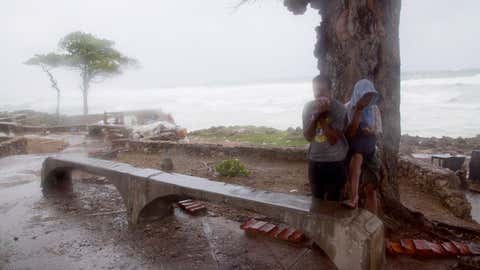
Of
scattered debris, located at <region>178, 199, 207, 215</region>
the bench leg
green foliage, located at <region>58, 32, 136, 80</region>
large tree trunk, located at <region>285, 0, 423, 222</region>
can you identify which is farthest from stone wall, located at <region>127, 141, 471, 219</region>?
green foliage, located at <region>58, 32, 136, 80</region>

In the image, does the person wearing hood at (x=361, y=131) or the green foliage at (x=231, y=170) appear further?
the green foliage at (x=231, y=170)

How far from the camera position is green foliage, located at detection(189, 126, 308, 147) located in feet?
42.7

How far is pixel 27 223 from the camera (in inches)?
177

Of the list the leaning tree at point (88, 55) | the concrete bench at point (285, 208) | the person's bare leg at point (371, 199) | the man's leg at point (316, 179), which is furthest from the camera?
the leaning tree at point (88, 55)

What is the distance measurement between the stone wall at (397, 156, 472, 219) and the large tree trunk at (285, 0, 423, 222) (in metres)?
1.39

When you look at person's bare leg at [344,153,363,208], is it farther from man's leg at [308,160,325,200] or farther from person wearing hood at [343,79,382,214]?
man's leg at [308,160,325,200]

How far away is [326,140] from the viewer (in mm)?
2961

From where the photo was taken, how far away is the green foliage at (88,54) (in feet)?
75.1

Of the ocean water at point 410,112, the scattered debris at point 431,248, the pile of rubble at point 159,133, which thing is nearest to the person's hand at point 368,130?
the scattered debris at point 431,248

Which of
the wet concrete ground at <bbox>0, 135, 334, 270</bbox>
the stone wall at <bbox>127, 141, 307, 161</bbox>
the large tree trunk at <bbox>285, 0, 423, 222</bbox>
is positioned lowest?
the wet concrete ground at <bbox>0, 135, 334, 270</bbox>

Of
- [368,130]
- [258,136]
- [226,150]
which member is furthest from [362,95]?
[258,136]

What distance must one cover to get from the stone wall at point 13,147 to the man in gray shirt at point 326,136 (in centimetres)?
1059

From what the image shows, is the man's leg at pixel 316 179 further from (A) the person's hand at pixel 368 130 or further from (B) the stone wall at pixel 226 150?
(B) the stone wall at pixel 226 150

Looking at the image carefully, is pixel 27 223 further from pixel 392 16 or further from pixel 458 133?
pixel 458 133
